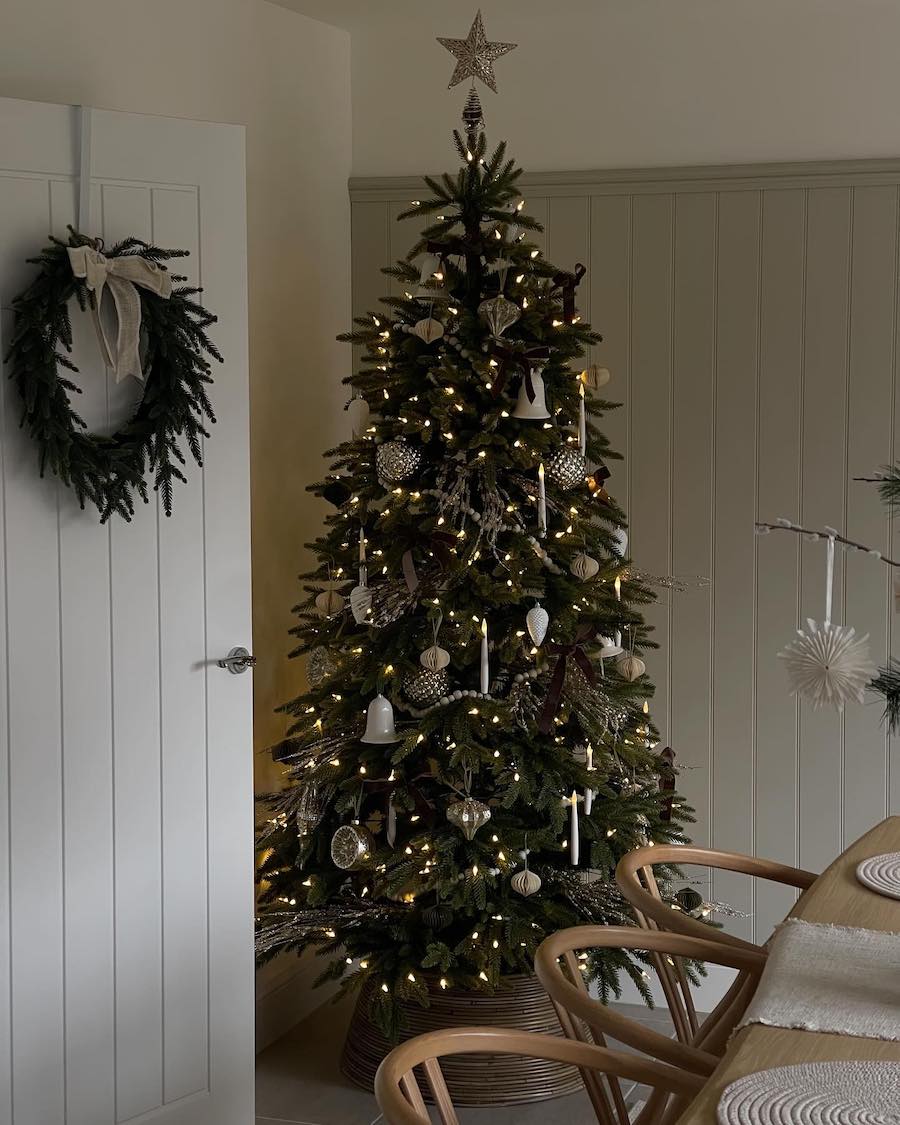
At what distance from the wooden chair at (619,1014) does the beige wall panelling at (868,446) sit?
6.15ft

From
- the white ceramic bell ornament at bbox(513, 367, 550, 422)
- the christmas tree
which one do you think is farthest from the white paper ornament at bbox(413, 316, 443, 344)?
the white ceramic bell ornament at bbox(513, 367, 550, 422)

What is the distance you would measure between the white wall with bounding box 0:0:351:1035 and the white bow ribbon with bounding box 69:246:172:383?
0.70 m

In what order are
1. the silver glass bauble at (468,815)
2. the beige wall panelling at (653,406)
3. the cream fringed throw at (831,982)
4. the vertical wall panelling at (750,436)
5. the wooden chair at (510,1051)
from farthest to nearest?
the beige wall panelling at (653,406) < the vertical wall panelling at (750,436) < the silver glass bauble at (468,815) < the cream fringed throw at (831,982) < the wooden chair at (510,1051)

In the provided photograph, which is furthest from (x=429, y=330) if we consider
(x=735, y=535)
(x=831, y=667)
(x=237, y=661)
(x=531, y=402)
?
(x=831, y=667)

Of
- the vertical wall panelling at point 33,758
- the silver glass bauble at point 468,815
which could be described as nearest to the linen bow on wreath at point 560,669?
the silver glass bauble at point 468,815

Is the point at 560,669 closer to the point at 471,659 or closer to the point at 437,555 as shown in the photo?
the point at 471,659

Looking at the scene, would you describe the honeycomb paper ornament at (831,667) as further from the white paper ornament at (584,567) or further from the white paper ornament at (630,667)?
the white paper ornament at (630,667)

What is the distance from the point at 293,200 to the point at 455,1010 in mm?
2365

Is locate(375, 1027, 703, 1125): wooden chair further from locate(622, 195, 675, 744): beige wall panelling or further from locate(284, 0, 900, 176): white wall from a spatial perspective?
locate(284, 0, 900, 176): white wall

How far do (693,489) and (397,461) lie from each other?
1.16 meters

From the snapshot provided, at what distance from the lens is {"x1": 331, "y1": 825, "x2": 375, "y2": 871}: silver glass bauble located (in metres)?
3.41

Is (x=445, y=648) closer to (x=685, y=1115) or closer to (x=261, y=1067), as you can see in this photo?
(x=261, y=1067)

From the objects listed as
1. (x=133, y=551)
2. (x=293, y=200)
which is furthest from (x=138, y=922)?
(x=293, y=200)

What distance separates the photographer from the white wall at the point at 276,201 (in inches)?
138
